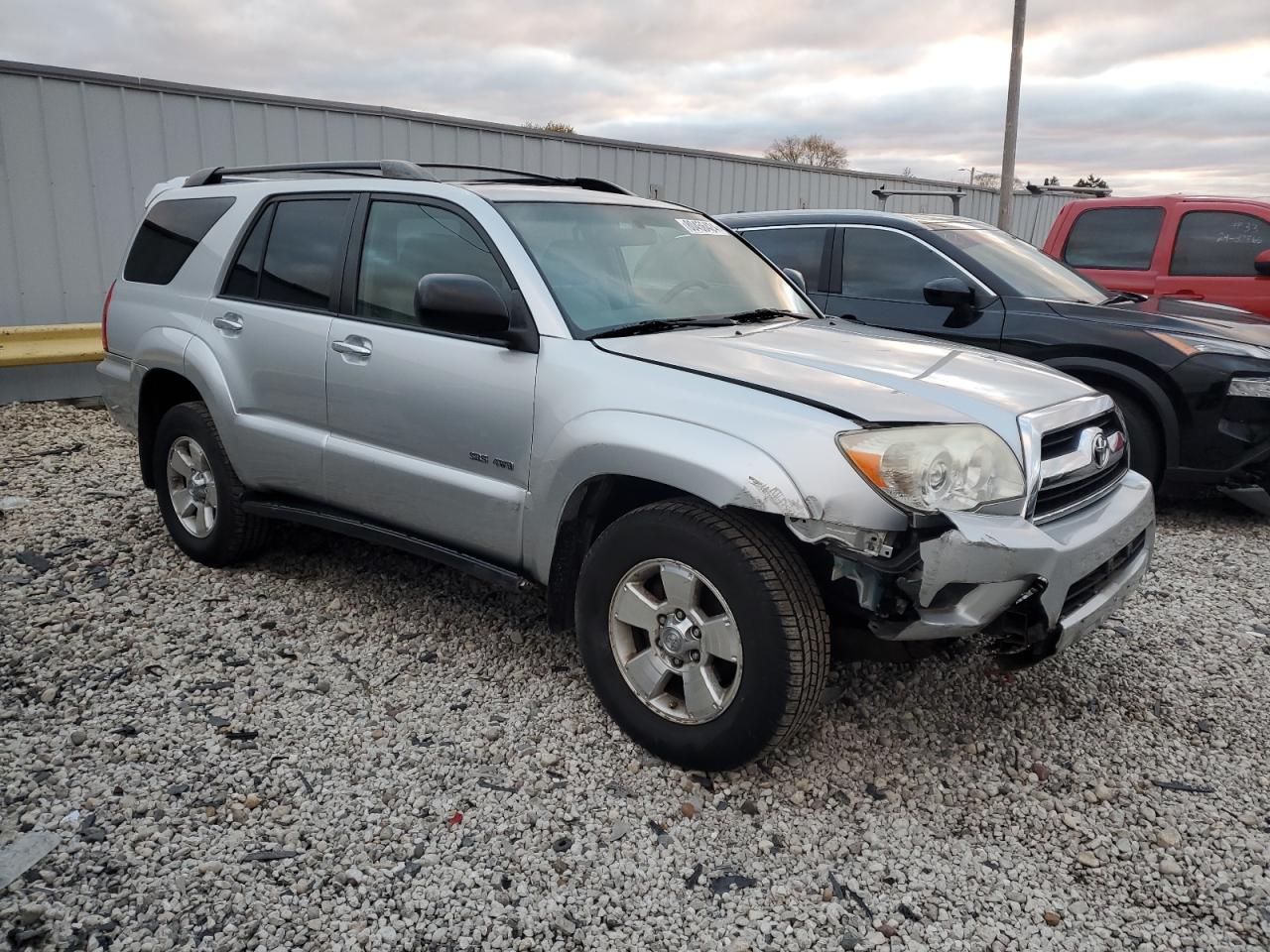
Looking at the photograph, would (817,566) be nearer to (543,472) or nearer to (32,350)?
(543,472)

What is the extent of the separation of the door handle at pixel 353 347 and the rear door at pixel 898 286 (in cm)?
343

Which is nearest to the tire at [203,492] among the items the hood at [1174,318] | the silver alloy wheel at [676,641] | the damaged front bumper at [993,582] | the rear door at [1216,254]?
the silver alloy wheel at [676,641]

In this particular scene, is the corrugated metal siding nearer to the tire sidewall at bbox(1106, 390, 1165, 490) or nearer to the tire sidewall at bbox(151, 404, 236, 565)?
the tire sidewall at bbox(151, 404, 236, 565)

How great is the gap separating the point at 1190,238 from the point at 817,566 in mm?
6699

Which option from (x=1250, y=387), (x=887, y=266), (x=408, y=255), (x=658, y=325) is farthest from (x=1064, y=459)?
(x=887, y=266)

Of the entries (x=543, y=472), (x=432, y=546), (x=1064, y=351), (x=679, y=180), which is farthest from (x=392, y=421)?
(x=679, y=180)

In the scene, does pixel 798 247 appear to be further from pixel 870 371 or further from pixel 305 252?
pixel 870 371

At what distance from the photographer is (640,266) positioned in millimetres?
3557

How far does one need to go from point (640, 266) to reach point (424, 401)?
3.15ft

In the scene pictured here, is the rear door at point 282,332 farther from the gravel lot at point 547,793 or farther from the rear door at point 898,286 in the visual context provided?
the rear door at point 898,286

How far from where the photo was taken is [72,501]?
212 inches

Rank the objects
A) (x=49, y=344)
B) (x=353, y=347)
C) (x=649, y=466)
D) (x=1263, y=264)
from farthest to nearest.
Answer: (x=49, y=344), (x=1263, y=264), (x=353, y=347), (x=649, y=466)

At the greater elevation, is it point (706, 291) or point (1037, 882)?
point (706, 291)

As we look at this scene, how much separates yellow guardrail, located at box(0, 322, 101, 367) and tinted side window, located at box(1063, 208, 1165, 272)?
8.22 metres
